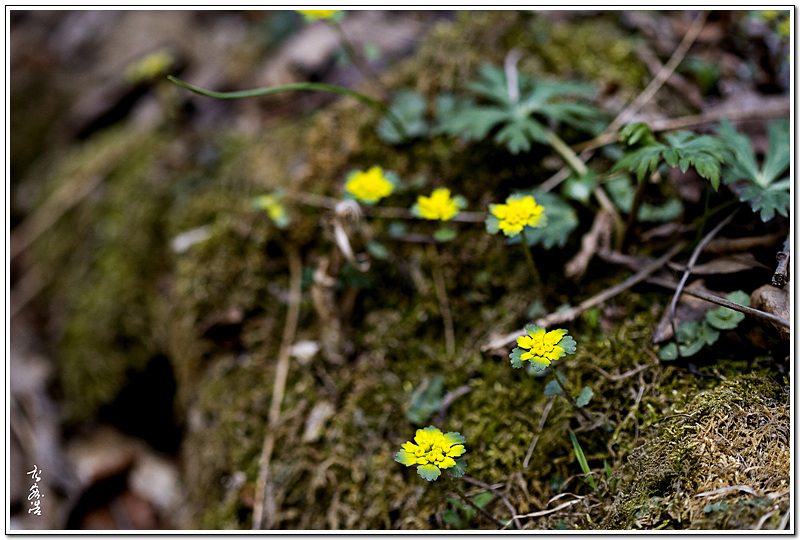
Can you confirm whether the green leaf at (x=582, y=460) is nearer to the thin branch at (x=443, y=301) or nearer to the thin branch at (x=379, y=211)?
the thin branch at (x=443, y=301)

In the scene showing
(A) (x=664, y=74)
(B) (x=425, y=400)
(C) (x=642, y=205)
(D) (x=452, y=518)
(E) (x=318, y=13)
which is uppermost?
(E) (x=318, y=13)

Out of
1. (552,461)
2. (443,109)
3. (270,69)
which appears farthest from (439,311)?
(270,69)

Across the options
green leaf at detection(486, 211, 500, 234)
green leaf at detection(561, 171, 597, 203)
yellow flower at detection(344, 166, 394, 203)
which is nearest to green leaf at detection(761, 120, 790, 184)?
green leaf at detection(561, 171, 597, 203)

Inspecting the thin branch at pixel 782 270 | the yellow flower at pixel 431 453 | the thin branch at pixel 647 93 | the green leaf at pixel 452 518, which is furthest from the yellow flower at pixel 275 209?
the thin branch at pixel 782 270

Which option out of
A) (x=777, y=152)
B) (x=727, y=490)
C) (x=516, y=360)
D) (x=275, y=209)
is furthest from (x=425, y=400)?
(x=777, y=152)

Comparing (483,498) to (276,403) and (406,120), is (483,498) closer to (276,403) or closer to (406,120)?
(276,403)

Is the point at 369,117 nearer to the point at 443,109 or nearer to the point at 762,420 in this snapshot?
the point at 443,109
